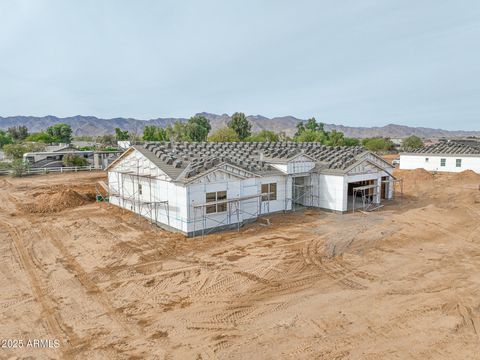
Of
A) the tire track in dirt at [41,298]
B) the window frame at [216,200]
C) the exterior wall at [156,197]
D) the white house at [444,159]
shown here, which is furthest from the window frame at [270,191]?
the white house at [444,159]

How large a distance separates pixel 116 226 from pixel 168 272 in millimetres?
8019

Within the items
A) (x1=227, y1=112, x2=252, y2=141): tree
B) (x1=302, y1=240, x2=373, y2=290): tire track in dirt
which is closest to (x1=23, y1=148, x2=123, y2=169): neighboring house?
(x1=227, y1=112, x2=252, y2=141): tree

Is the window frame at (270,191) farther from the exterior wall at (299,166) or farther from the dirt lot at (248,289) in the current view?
the dirt lot at (248,289)

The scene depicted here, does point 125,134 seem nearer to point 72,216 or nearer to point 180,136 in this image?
point 180,136

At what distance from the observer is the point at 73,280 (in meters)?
11.9

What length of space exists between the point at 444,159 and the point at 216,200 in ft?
117

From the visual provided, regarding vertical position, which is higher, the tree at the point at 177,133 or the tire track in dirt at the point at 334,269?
the tree at the point at 177,133

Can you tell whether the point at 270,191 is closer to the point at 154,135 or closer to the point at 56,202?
the point at 56,202

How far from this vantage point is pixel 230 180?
18.2 metres

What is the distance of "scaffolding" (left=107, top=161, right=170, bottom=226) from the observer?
61.9ft

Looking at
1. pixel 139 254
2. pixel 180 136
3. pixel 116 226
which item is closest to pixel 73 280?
pixel 139 254

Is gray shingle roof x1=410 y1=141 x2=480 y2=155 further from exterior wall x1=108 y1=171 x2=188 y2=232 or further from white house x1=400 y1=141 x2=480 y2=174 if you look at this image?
exterior wall x1=108 y1=171 x2=188 y2=232

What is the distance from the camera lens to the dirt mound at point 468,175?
3633 centimetres

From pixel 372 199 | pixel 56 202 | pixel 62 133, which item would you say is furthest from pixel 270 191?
pixel 62 133
